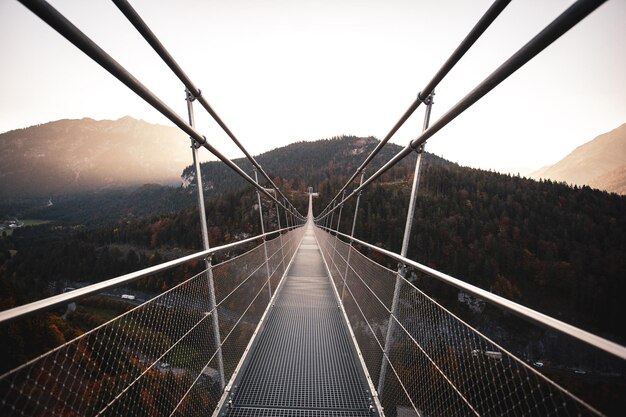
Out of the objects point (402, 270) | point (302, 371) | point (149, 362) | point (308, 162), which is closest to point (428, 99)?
point (402, 270)

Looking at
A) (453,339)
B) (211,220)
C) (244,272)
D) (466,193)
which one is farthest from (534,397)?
(466,193)

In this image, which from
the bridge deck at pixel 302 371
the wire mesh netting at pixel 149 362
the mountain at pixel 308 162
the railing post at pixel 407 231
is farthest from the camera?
the mountain at pixel 308 162

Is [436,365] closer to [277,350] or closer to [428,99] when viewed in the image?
[428,99]

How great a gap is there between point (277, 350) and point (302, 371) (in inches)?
16.2

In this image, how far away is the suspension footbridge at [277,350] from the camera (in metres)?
0.80

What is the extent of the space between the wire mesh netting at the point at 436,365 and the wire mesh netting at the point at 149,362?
108cm

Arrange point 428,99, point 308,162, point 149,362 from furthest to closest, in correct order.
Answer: point 308,162, point 428,99, point 149,362

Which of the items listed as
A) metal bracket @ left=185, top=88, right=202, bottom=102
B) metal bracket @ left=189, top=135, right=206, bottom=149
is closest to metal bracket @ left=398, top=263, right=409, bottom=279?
metal bracket @ left=189, top=135, right=206, bottom=149

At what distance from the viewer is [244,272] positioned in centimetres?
265

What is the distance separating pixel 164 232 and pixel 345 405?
77.9 meters

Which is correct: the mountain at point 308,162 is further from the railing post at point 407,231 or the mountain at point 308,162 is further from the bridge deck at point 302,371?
the railing post at point 407,231

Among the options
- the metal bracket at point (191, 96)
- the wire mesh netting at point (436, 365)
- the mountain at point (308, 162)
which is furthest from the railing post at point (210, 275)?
the mountain at point (308, 162)

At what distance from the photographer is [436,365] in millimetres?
1353

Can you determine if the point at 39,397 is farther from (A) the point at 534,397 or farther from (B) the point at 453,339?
(B) the point at 453,339
